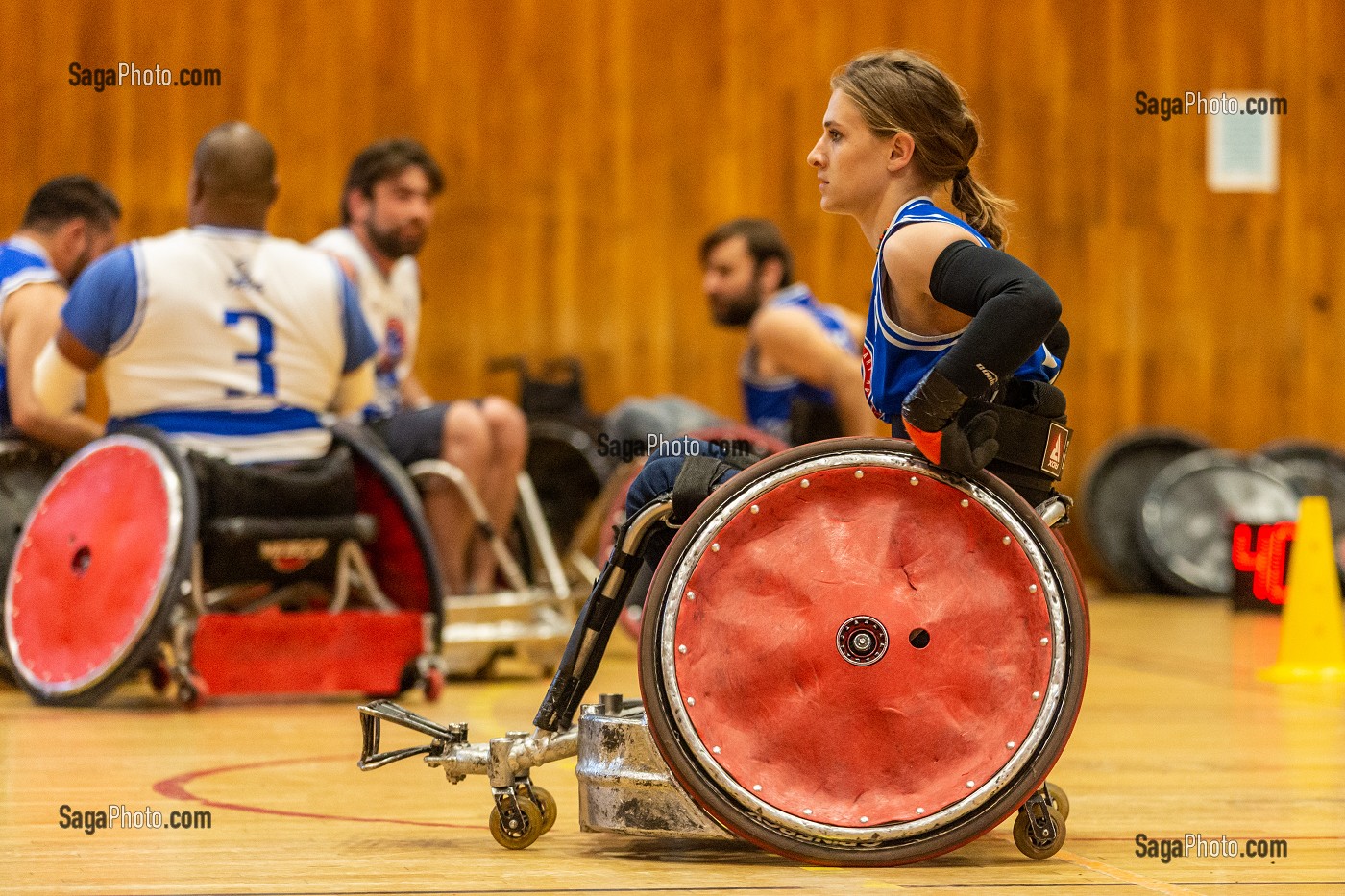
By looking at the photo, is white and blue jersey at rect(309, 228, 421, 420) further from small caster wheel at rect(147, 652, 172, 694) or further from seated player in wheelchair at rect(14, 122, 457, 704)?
small caster wheel at rect(147, 652, 172, 694)

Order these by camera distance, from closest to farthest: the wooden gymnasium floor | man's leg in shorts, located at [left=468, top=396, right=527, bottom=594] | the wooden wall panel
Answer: the wooden gymnasium floor → man's leg in shorts, located at [left=468, top=396, right=527, bottom=594] → the wooden wall panel

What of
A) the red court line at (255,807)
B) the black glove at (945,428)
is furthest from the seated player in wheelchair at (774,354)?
the black glove at (945,428)

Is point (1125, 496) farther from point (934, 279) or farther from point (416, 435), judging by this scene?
point (934, 279)

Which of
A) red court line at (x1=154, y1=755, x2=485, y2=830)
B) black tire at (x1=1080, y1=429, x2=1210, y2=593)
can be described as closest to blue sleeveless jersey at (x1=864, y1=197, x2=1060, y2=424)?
red court line at (x1=154, y1=755, x2=485, y2=830)

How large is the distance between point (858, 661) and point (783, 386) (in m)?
3.48

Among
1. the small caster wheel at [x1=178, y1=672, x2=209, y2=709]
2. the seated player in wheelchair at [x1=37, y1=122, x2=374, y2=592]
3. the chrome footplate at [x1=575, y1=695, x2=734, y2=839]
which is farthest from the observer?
the seated player in wheelchair at [x1=37, y1=122, x2=374, y2=592]

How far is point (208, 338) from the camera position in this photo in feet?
13.9

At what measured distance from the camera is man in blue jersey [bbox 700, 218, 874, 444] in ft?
17.2

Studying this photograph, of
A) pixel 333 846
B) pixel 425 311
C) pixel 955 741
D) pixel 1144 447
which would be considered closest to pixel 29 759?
pixel 333 846

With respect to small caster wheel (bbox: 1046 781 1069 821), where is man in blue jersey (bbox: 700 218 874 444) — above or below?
above

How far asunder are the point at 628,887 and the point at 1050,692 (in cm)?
55

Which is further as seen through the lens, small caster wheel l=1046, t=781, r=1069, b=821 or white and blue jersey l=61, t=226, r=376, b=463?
white and blue jersey l=61, t=226, r=376, b=463

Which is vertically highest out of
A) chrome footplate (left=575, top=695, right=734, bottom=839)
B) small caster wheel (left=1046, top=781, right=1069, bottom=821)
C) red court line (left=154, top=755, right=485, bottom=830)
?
chrome footplate (left=575, top=695, right=734, bottom=839)

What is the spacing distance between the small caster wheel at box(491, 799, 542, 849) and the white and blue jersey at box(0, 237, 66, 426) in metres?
3.13
